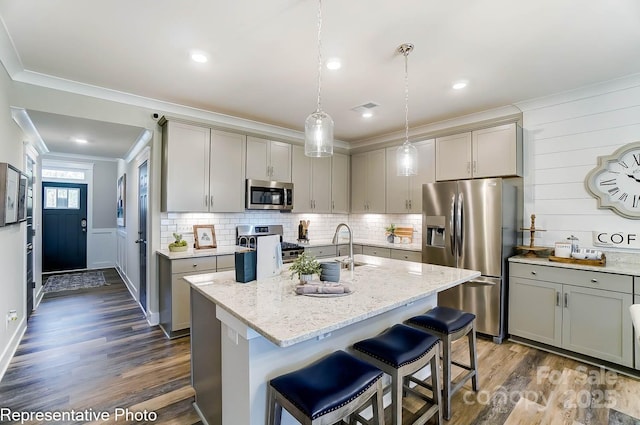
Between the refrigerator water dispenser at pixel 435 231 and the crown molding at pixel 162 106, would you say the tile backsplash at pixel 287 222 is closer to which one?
the refrigerator water dispenser at pixel 435 231

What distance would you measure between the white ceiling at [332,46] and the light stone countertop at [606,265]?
180 centimetres

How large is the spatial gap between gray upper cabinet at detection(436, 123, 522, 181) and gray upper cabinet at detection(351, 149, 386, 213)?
993 mm

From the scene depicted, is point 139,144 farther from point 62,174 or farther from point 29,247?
point 62,174

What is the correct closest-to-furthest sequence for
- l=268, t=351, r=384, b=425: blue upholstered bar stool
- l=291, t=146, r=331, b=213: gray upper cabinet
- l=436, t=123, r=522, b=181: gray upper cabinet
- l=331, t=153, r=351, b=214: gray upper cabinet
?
l=268, t=351, r=384, b=425: blue upholstered bar stool, l=436, t=123, r=522, b=181: gray upper cabinet, l=291, t=146, r=331, b=213: gray upper cabinet, l=331, t=153, r=351, b=214: gray upper cabinet

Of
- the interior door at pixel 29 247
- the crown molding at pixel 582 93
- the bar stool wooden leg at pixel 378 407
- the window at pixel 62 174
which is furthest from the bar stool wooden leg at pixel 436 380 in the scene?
the window at pixel 62 174

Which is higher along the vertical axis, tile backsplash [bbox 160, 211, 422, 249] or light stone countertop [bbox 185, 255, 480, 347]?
tile backsplash [bbox 160, 211, 422, 249]

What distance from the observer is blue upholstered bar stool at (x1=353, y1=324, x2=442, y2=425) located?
163 centimetres

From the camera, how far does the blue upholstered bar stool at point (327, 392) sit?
1.27 m

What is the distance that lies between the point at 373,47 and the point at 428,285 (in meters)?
1.86

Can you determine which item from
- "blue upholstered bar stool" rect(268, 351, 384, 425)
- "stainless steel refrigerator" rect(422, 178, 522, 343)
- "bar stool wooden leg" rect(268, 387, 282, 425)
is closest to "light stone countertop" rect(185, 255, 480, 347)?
"blue upholstered bar stool" rect(268, 351, 384, 425)

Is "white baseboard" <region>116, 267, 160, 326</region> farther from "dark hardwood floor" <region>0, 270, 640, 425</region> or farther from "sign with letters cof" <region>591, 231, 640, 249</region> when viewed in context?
"sign with letters cof" <region>591, 231, 640, 249</region>

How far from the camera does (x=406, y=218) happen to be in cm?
493

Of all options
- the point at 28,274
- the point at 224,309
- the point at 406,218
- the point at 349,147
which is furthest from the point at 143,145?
the point at 406,218

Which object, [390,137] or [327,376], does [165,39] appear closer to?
[327,376]
